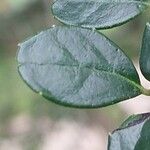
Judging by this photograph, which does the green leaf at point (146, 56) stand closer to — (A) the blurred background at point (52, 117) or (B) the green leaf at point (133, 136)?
(B) the green leaf at point (133, 136)

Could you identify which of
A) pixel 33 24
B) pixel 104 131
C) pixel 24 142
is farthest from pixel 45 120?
pixel 33 24

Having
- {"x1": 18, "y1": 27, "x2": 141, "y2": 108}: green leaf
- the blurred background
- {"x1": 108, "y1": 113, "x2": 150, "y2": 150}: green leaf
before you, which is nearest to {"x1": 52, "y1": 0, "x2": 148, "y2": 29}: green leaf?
{"x1": 18, "y1": 27, "x2": 141, "y2": 108}: green leaf

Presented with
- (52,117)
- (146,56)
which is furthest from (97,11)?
(52,117)

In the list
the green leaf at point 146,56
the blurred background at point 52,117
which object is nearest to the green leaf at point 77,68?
the green leaf at point 146,56

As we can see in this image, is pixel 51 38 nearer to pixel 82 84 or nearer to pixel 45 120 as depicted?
pixel 82 84

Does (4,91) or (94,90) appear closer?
(94,90)

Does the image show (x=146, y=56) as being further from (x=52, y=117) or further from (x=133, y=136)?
(x=52, y=117)
